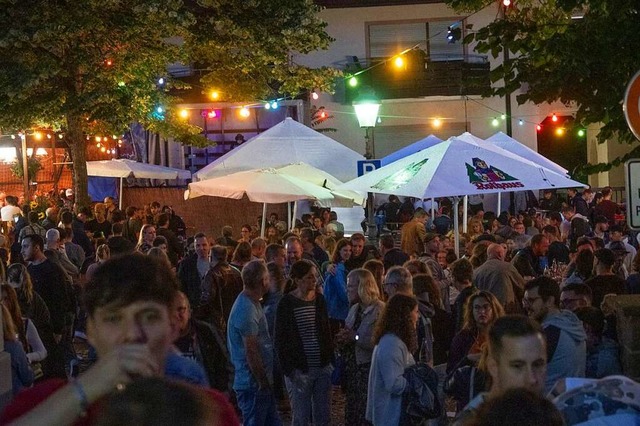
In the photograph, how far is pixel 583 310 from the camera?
25.2 ft

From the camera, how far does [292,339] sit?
852 centimetres

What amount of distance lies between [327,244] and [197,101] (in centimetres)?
1919

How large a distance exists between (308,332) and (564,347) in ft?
8.90

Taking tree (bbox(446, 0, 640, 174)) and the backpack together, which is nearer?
the backpack

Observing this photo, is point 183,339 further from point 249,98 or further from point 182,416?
point 249,98

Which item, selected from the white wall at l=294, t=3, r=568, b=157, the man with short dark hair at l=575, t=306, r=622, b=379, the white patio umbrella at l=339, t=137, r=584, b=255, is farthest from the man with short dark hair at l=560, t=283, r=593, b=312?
the white wall at l=294, t=3, r=568, b=157

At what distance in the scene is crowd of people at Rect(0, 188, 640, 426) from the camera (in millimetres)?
2793

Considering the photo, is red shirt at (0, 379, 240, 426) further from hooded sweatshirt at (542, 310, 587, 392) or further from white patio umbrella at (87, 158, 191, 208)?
white patio umbrella at (87, 158, 191, 208)

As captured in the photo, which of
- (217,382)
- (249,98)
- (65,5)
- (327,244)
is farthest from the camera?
(249,98)

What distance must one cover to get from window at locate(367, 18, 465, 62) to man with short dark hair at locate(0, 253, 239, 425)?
34.3 metres

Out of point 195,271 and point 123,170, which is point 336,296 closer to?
point 195,271

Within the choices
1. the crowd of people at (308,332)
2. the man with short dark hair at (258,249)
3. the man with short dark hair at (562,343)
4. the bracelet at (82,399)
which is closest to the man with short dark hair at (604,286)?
the crowd of people at (308,332)

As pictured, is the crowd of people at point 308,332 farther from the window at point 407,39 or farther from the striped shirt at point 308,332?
the window at point 407,39

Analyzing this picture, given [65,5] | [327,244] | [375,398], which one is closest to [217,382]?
[375,398]
